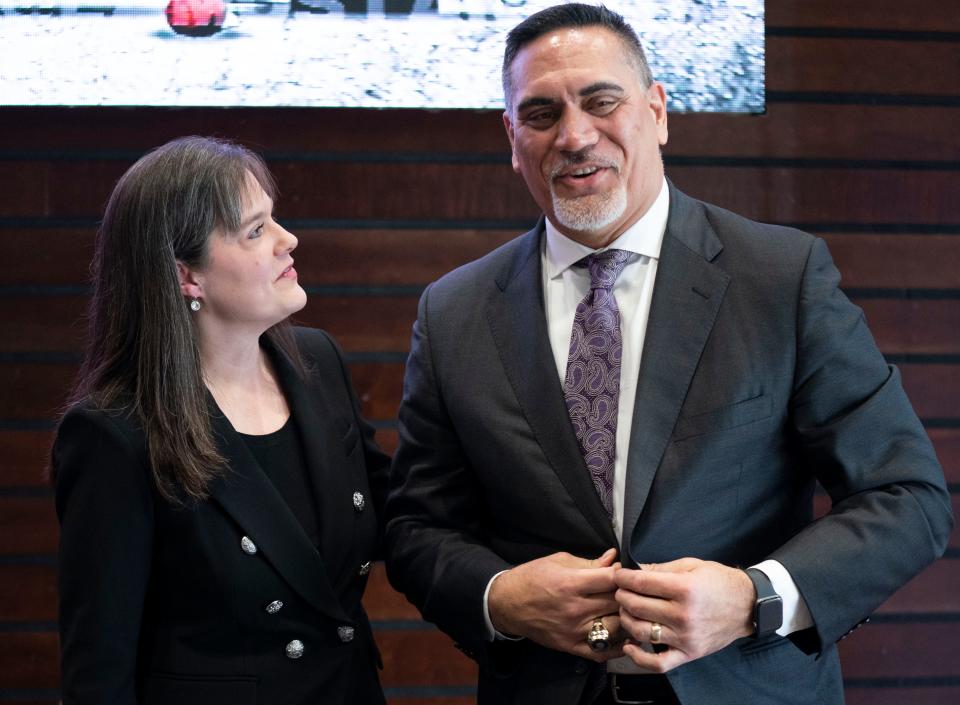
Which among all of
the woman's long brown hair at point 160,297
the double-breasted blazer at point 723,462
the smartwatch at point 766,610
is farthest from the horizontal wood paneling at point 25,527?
the smartwatch at point 766,610

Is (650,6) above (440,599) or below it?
above

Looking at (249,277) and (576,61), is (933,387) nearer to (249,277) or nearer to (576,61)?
(576,61)

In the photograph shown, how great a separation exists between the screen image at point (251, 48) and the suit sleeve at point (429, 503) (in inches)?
46.2

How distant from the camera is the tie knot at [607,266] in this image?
6.09 ft

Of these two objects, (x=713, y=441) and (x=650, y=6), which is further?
(x=650, y=6)

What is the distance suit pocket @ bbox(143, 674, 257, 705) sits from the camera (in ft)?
5.81

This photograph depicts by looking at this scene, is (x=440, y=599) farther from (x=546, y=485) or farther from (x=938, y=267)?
(x=938, y=267)

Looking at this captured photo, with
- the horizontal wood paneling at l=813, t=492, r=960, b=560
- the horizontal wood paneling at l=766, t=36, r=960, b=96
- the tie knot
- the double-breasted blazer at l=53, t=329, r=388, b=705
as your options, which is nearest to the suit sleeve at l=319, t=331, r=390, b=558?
the double-breasted blazer at l=53, t=329, r=388, b=705

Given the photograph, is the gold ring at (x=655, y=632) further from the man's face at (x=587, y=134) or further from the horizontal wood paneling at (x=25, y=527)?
the horizontal wood paneling at (x=25, y=527)

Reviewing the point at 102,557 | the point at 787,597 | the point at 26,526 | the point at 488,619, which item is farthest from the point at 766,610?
the point at 26,526

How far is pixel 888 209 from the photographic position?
308cm

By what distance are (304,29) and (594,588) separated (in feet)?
6.45

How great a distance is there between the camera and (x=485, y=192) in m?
3.06

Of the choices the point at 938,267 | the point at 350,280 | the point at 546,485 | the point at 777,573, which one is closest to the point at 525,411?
the point at 546,485
